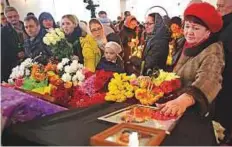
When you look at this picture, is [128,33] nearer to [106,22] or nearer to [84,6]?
[106,22]

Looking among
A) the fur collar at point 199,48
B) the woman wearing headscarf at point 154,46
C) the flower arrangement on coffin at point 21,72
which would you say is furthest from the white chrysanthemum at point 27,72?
the fur collar at point 199,48

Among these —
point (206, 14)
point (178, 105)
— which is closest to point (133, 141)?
point (178, 105)

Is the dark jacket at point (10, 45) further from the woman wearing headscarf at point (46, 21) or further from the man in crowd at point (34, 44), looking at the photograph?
the woman wearing headscarf at point (46, 21)

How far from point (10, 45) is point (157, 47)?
103cm

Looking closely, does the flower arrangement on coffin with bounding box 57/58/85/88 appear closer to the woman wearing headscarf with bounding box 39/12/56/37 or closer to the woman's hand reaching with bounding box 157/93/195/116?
the woman's hand reaching with bounding box 157/93/195/116

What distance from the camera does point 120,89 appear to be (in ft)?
3.40

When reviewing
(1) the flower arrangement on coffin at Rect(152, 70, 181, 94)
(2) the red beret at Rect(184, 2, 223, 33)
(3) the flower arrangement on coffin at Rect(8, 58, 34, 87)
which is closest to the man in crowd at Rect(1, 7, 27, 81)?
(3) the flower arrangement on coffin at Rect(8, 58, 34, 87)

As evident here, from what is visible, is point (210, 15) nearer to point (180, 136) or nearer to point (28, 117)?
point (180, 136)

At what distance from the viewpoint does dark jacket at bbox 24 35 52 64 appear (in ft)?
5.11

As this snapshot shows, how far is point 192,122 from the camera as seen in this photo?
812 millimetres

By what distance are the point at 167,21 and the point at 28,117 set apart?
1.27m

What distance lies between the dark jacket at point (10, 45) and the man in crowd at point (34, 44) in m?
0.08

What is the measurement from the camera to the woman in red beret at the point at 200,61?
2.98 ft

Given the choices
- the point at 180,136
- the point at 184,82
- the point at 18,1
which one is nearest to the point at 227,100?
the point at 184,82
